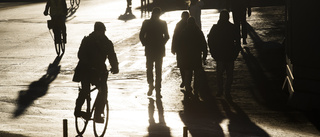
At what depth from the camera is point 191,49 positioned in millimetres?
14617

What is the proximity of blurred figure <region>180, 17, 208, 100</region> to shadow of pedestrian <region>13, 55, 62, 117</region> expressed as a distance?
3159 mm

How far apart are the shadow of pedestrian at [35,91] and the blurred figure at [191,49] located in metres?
3.16

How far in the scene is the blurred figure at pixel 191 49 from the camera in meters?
14.5

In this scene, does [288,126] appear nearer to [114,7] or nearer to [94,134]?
[94,134]

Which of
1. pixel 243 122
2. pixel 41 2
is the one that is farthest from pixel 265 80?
pixel 41 2

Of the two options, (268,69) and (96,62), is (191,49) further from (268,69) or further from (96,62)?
(268,69)

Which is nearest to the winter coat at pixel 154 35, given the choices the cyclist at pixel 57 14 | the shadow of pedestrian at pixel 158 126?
the shadow of pedestrian at pixel 158 126

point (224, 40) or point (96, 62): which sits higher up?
point (96, 62)

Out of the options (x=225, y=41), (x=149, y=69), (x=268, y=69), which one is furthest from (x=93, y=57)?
(x=268, y=69)

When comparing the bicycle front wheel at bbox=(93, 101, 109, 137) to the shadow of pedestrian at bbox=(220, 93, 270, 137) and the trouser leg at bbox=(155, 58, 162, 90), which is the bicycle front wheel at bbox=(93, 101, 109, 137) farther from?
the trouser leg at bbox=(155, 58, 162, 90)

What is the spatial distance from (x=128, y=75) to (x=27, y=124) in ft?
18.0

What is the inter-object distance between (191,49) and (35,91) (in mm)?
3684

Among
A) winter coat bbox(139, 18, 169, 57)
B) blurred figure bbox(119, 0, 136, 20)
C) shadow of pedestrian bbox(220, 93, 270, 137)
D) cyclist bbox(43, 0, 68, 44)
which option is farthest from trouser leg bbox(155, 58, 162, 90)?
blurred figure bbox(119, 0, 136, 20)

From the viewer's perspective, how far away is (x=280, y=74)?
685 inches
